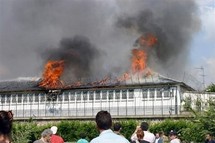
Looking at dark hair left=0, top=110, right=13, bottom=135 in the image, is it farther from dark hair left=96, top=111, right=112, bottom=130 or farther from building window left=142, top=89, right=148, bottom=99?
building window left=142, top=89, right=148, bottom=99

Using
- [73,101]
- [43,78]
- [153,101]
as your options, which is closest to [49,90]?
[73,101]

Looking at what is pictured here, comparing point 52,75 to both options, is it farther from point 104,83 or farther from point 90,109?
point 90,109

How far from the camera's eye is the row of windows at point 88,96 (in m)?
55.9

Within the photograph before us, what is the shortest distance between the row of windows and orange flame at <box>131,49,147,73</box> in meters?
10.1

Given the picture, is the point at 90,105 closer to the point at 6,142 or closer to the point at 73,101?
the point at 73,101

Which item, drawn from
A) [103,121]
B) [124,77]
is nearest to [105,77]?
[124,77]

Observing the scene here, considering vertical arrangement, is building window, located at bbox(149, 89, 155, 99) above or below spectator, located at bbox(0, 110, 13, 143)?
above

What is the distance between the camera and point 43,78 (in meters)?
68.8

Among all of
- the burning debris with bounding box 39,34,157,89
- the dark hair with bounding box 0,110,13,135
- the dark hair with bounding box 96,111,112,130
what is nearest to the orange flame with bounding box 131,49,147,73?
the burning debris with bounding box 39,34,157,89

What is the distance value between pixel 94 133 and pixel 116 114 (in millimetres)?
4850

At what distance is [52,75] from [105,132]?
6516cm

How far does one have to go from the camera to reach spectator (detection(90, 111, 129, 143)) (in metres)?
5.17

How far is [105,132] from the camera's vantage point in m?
5.32

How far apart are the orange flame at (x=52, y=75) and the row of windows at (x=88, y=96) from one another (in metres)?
2.20
